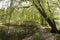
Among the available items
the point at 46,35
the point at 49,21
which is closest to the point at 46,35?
the point at 46,35

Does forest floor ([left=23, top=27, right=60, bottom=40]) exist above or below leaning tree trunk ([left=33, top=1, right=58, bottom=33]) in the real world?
below

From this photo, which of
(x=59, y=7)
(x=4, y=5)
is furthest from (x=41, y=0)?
(x=4, y=5)

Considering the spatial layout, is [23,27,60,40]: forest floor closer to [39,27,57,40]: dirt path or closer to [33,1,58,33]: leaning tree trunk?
[39,27,57,40]: dirt path

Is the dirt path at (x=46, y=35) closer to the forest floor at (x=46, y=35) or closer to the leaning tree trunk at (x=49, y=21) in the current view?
the forest floor at (x=46, y=35)

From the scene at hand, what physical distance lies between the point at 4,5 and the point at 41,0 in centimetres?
205

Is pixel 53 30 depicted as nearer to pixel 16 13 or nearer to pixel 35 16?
pixel 35 16

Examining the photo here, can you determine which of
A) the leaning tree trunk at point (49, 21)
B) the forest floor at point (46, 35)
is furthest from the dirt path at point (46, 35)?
the leaning tree trunk at point (49, 21)

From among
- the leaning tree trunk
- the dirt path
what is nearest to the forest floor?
the dirt path

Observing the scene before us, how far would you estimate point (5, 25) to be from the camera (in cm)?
1423

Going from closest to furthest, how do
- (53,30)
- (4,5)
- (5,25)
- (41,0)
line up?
(4,5)
(41,0)
(53,30)
(5,25)

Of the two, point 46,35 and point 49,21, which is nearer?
point 46,35

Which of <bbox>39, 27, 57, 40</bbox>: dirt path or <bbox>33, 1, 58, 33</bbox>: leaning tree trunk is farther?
<bbox>33, 1, 58, 33</bbox>: leaning tree trunk

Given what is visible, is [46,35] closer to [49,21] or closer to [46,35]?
[46,35]

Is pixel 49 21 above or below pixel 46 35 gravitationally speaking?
above
